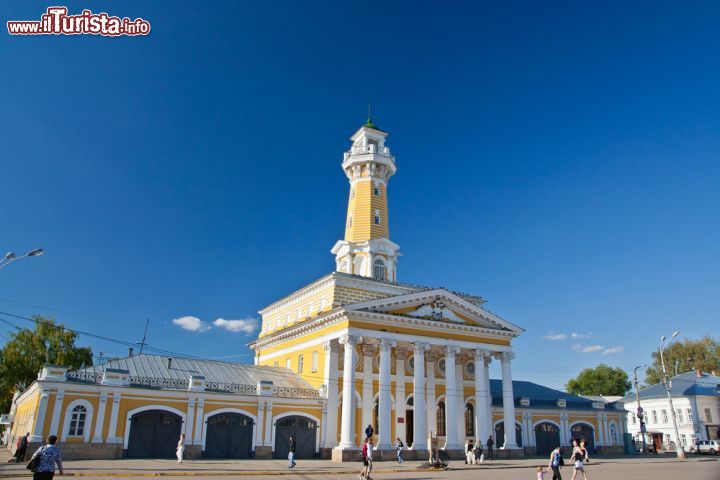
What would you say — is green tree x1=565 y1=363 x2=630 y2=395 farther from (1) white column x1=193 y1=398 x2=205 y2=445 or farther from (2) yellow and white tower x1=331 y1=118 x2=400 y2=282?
(1) white column x1=193 y1=398 x2=205 y2=445

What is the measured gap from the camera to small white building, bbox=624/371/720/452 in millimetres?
52500

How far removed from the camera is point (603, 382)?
83.3 metres

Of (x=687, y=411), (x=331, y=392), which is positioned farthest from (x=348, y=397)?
(x=687, y=411)

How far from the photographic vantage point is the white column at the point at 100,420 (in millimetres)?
27403

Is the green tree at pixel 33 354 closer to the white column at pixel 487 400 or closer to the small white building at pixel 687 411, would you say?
the white column at pixel 487 400

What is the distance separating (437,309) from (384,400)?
718 cm

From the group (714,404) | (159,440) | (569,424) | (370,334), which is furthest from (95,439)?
(714,404)

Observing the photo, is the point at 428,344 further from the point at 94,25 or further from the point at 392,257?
the point at 94,25

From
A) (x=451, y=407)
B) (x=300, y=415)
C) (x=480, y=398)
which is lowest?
(x=300, y=415)

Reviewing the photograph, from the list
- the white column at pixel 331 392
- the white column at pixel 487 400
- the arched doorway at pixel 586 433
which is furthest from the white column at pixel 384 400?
the arched doorway at pixel 586 433

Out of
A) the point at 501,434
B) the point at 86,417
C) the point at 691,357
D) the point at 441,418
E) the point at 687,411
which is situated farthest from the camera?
the point at 691,357

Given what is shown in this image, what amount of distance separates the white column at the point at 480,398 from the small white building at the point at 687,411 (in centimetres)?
2366

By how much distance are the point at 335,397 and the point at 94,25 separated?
23.9 meters

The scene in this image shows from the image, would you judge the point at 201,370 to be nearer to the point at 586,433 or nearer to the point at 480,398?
the point at 480,398
